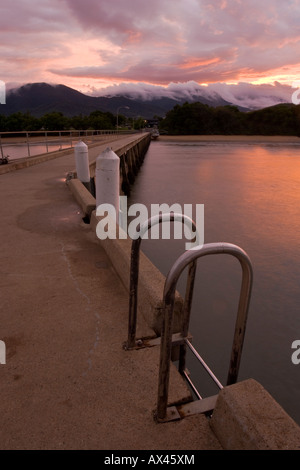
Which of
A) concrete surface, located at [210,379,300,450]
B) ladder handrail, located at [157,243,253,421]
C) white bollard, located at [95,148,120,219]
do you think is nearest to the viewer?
concrete surface, located at [210,379,300,450]

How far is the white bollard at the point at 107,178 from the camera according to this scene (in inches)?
209

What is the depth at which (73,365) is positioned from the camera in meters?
2.10

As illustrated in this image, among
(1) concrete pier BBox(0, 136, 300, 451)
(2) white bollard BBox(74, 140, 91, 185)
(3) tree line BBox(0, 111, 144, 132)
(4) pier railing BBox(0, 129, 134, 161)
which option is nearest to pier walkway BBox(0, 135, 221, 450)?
(1) concrete pier BBox(0, 136, 300, 451)

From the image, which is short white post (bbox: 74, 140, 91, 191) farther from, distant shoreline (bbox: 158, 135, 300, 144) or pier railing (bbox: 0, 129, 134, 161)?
distant shoreline (bbox: 158, 135, 300, 144)

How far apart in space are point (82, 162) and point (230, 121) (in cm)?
12202

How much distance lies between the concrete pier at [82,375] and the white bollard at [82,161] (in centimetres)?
488

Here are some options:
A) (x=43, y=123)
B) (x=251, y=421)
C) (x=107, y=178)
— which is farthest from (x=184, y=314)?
(x=43, y=123)

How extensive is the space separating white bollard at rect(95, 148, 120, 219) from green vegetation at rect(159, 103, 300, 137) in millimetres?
119139

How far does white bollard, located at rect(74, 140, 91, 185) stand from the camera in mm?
8133

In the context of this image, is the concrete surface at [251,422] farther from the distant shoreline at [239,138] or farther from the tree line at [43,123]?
the distant shoreline at [239,138]

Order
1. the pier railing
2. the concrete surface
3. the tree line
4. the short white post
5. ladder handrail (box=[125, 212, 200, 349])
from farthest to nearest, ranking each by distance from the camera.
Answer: the tree line → the pier railing → the short white post → ladder handrail (box=[125, 212, 200, 349]) → the concrete surface

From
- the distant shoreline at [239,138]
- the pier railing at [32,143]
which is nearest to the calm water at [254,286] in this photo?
the pier railing at [32,143]

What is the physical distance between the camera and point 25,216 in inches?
213

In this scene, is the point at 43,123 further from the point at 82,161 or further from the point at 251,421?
the point at 251,421
